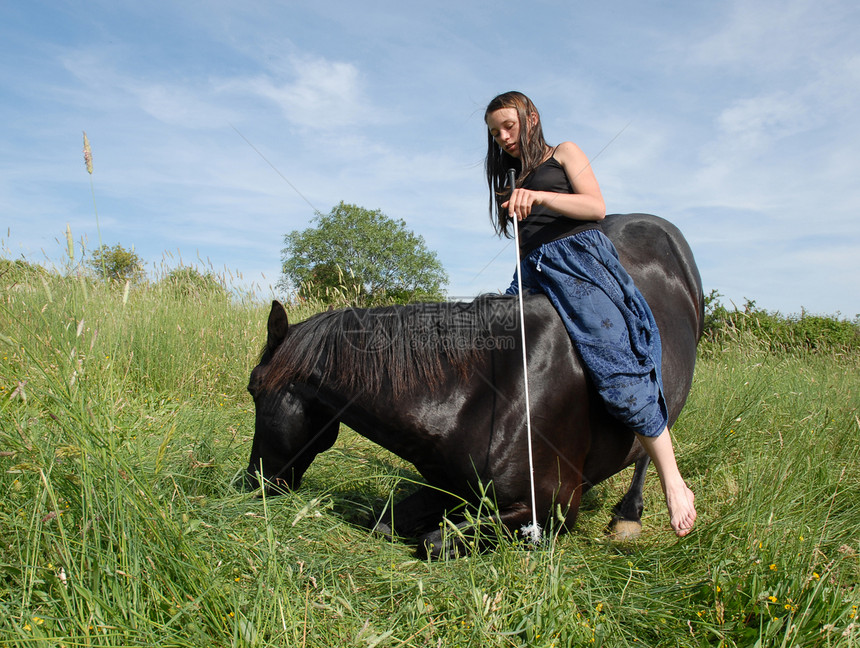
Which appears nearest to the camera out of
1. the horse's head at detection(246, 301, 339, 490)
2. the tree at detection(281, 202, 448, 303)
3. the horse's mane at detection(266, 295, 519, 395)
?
the horse's mane at detection(266, 295, 519, 395)

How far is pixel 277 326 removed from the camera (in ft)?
8.20

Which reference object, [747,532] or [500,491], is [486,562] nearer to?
[500,491]

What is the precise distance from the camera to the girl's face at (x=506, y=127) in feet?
8.69

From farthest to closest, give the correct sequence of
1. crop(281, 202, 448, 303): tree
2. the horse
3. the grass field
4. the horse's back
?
crop(281, 202, 448, 303): tree < the horse's back < the horse < the grass field

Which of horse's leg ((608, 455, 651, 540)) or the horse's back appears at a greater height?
the horse's back

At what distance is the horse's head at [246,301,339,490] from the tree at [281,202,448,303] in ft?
8.91

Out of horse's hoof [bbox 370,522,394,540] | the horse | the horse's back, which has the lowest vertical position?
horse's hoof [bbox 370,522,394,540]

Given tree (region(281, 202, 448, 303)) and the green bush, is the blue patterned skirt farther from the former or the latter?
the green bush

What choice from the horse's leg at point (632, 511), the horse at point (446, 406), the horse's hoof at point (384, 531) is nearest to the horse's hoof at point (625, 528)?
the horse's leg at point (632, 511)

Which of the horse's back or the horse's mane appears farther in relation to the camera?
the horse's back

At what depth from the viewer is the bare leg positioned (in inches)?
83.3

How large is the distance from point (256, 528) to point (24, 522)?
0.73m

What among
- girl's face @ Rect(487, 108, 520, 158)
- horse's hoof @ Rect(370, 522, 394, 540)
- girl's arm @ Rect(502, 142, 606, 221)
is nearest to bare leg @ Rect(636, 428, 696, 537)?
girl's arm @ Rect(502, 142, 606, 221)

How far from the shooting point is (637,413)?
224 centimetres
